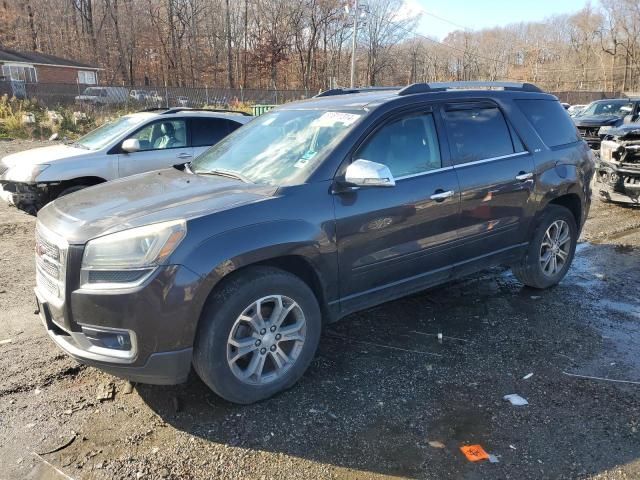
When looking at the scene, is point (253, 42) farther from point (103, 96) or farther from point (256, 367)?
point (256, 367)

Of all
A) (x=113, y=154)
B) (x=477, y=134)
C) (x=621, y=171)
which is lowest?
(x=621, y=171)

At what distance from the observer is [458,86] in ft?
14.5

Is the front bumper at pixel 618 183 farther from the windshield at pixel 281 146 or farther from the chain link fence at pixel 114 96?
the chain link fence at pixel 114 96

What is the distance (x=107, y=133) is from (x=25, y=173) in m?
1.41

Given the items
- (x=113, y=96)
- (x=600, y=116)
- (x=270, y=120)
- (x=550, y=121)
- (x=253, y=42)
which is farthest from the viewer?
(x=253, y=42)

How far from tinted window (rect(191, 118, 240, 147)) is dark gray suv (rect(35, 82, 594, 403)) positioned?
3786mm

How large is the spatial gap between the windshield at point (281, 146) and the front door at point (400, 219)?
281 mm

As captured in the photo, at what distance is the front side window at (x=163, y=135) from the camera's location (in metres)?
7.81

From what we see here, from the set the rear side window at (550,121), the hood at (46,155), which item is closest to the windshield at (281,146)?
the rear side window at (550,121)

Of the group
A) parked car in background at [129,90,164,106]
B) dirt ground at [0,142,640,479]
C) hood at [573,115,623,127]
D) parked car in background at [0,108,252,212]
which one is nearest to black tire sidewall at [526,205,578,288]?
dirt ground at [0,142,640,479]

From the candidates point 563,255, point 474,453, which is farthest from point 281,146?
point 563,255

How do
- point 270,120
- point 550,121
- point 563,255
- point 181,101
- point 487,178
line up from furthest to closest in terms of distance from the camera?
point 181,101
point 563,255
point 550,121
point 270,120
point 487,178

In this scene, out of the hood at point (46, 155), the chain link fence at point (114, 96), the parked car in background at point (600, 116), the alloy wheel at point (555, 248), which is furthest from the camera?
the chain link fence at point (114, 96)

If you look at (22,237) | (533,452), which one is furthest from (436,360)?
(22,237)
